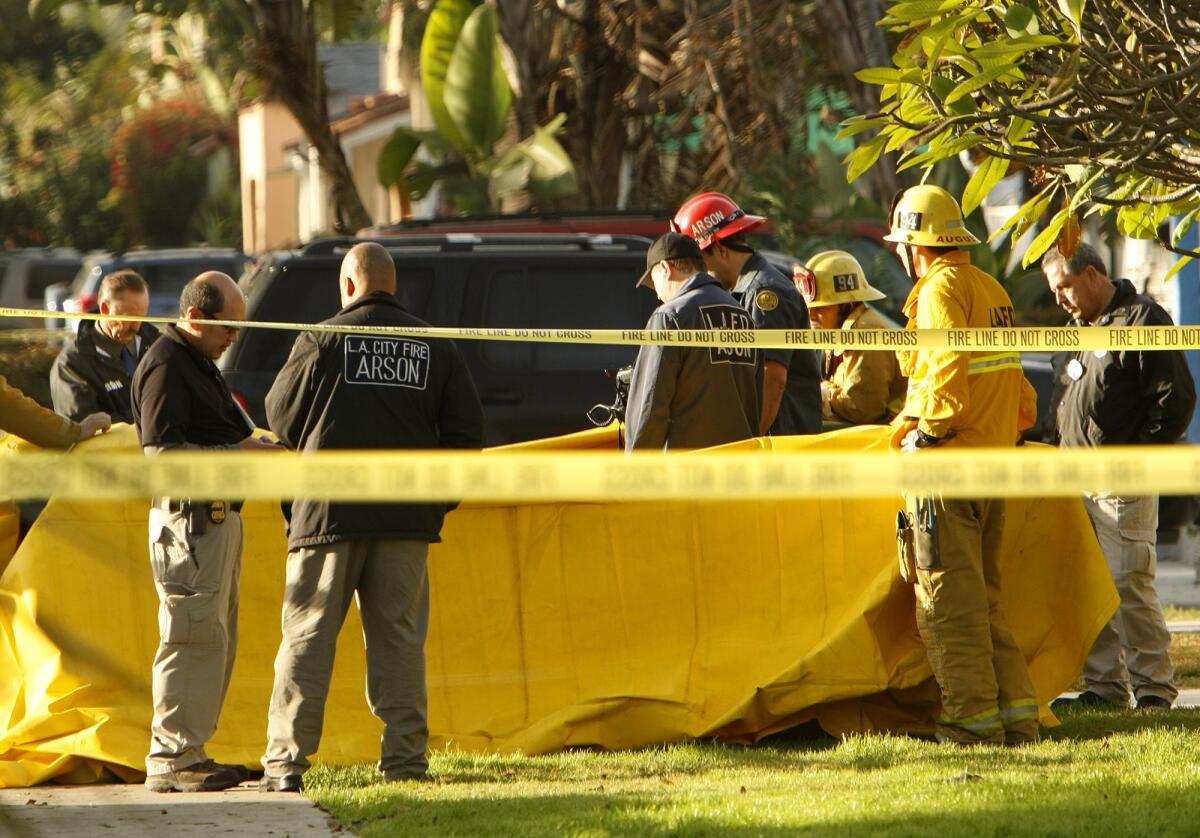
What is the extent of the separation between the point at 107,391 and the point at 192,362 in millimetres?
1991

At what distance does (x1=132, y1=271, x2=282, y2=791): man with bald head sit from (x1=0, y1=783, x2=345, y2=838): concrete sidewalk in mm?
171

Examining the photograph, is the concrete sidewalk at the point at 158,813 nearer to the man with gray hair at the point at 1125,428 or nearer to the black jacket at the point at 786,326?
the black jacket at the point at 786,326

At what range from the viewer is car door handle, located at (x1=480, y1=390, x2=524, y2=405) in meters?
10.5

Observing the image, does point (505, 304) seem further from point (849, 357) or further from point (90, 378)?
point (849, 357)

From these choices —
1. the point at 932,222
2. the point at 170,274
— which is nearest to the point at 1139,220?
the point at 932,222

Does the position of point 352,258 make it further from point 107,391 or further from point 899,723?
point 899,723

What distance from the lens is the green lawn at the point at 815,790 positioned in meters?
5.45

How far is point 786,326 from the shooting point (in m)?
7.87

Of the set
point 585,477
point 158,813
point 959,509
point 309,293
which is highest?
point 309,293

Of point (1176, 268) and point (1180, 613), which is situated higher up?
point (1176, 268)

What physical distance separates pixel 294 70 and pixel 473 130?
10.3ft

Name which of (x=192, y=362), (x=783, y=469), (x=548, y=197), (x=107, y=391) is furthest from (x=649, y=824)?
(x=548, y=197)

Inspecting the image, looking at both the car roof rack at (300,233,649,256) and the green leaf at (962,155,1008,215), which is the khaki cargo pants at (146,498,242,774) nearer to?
the green leaf at (962,155,1008,215)

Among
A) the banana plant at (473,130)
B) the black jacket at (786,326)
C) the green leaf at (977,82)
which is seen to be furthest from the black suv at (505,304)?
the banana plant at (473,130)
